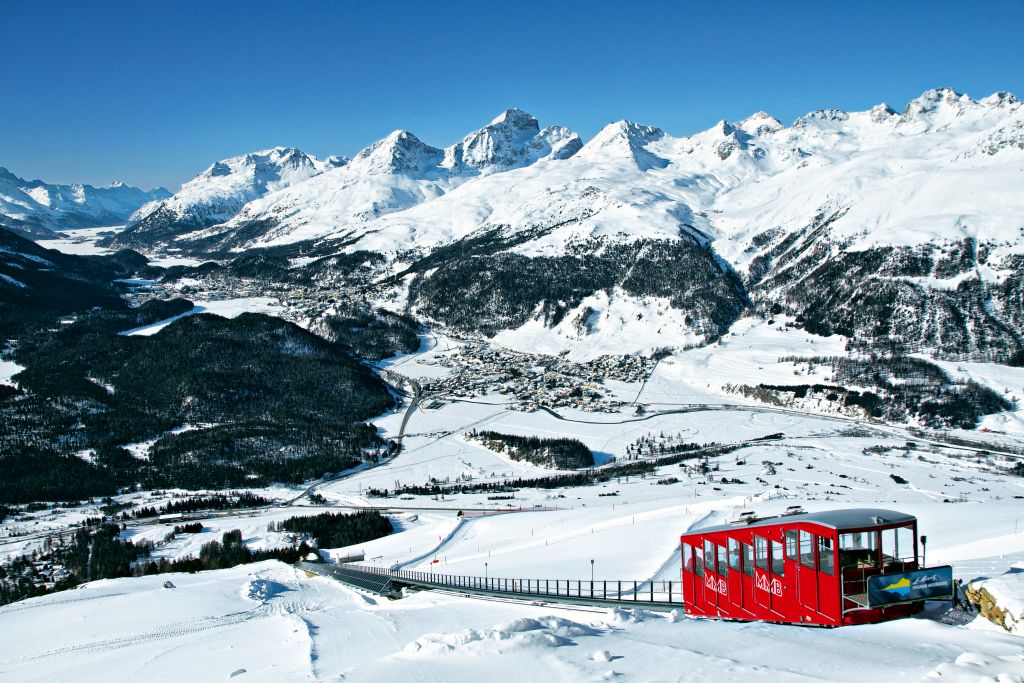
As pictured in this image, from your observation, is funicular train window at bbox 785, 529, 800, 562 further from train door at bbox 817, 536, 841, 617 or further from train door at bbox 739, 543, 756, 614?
train door at bbox 739, 543, 756, 614

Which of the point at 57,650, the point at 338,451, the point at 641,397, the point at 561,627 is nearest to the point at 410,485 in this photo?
the point at 338,451

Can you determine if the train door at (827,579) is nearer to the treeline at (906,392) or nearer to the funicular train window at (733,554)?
the funicular train window at (733,554)

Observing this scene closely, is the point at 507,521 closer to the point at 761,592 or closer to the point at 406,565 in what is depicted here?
the point at 406,565

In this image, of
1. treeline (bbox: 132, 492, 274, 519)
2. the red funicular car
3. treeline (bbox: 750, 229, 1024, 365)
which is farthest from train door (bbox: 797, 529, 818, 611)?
treeline (bbox: 750, 229, 1024, 365)

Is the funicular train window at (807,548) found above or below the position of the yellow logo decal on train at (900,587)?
above

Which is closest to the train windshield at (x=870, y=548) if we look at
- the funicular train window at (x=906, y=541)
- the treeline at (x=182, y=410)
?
the funicular train window at (x=906, y=541)
